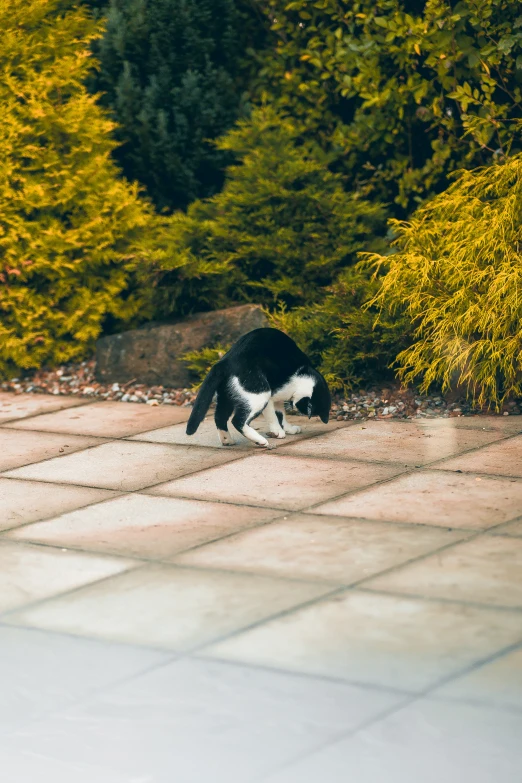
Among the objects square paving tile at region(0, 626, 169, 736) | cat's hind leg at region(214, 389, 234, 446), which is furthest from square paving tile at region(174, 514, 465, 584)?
cat's hind leg at region(214, 389, 234, 446)

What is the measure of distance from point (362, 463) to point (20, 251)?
450 centimetres

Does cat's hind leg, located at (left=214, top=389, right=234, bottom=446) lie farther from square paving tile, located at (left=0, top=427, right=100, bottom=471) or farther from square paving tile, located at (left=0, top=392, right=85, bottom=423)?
square paving tile, located at (left=0, top=392, right=85, bottom=423)

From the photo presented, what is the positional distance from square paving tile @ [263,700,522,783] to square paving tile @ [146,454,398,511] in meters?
2.49

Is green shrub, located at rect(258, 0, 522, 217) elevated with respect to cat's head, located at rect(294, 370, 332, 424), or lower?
elevated

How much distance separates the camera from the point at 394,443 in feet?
24.4

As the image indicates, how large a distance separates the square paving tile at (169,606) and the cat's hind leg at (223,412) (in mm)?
Answer: 2355

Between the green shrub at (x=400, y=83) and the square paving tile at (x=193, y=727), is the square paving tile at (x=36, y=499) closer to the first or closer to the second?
the square paving tile at (x=193, y=727)

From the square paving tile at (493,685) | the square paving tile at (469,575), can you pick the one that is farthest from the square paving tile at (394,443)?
the square paving tile at (493,685)

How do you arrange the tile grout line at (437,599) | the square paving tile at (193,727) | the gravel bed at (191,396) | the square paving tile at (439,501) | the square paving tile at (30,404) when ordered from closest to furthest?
the square paving tile at (193,727) → the tile grout line at (437,599) → the square paving tile at (439,501) → the gravel bed at (191,396) → the square paving tile at (30,404)

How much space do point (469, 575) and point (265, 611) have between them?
35.9 inches

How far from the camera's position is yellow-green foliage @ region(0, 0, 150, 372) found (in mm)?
10242

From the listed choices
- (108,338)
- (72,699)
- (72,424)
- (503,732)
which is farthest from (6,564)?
(108,338)

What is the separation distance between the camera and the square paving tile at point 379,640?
405 cm

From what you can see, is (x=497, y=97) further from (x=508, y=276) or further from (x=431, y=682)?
(x=431, y=682)
